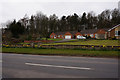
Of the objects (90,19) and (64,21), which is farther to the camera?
(64,21)

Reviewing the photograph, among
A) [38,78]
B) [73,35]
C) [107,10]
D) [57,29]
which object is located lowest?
[38,78]

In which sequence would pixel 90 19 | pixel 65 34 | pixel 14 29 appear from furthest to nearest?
pixel 90 19 < pixel 65 34 < pixel 14 29

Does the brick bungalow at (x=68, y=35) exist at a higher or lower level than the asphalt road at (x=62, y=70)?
higher

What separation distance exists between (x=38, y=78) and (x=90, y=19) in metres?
66.6

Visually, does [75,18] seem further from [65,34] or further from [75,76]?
[75,76]

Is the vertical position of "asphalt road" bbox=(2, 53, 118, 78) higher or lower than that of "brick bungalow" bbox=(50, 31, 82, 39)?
lower

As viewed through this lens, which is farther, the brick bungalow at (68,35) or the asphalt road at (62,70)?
the brick bungalow at (68,35)

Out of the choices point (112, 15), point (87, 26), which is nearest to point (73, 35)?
point (87, 26)

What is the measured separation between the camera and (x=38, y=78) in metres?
4.89

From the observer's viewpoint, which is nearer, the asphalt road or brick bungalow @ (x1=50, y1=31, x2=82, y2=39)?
the asphalt road

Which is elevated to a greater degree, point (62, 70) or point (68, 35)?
point (68, 35)

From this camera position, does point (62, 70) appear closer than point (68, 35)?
Yes

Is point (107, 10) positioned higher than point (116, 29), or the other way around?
point (107, 10)

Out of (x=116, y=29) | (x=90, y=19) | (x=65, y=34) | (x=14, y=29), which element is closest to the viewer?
(x=116, y=29)
